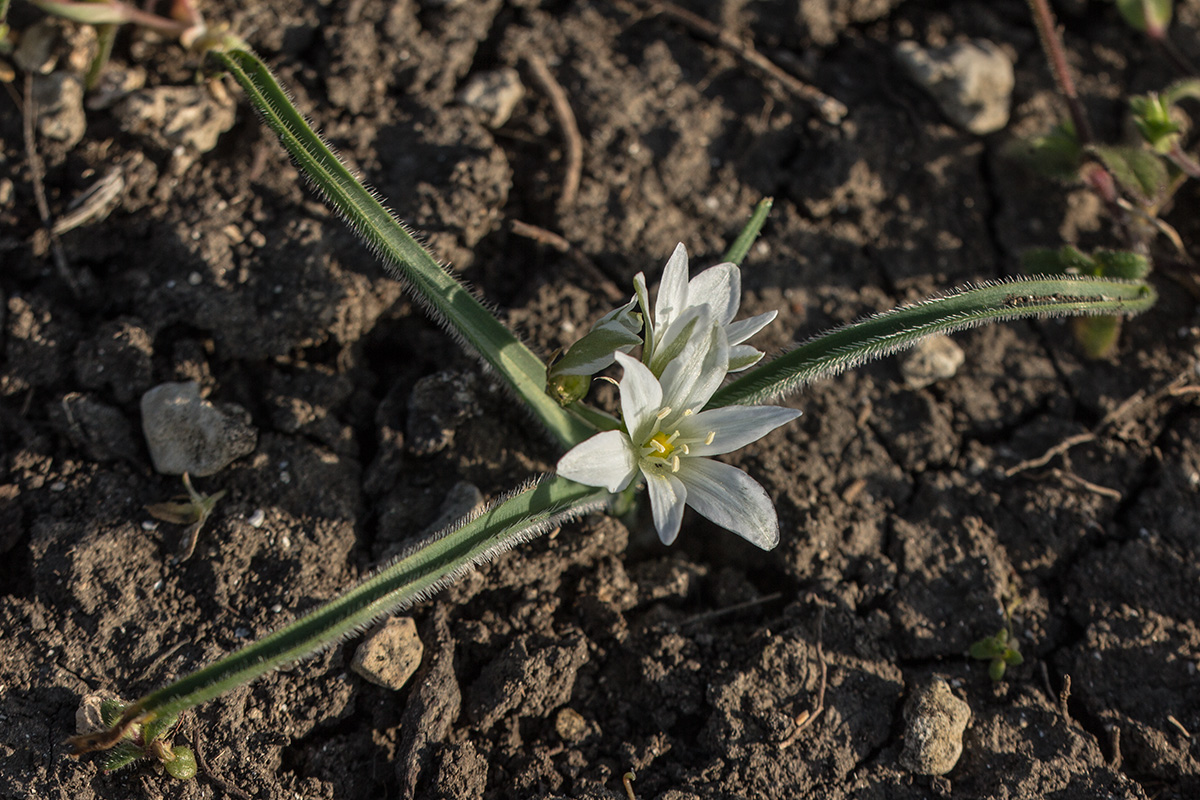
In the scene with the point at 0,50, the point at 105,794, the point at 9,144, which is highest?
the point at 0,50

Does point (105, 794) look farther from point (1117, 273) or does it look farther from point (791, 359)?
point (1117, 273)

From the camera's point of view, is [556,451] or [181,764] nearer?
[181,764]

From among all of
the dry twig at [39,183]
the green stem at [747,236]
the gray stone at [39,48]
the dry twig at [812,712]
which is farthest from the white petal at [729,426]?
the gray stone at [39,48]

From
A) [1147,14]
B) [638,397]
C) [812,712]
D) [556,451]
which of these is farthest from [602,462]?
[1147,14]

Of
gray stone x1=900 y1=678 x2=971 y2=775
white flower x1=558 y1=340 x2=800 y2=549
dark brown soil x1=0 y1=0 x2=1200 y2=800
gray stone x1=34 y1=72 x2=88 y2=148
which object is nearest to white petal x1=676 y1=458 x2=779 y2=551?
white flower x1=558 y1=340 x2=800 y2=549

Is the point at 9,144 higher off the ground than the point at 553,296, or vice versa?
the point at 9,144

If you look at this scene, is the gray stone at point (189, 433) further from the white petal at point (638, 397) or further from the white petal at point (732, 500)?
the white petal at point (732, 500)

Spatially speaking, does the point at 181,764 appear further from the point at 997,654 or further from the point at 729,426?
the point at 997,654

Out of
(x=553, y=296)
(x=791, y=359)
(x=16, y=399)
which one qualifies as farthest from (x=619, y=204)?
(x=16, y=399)
